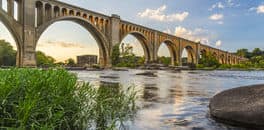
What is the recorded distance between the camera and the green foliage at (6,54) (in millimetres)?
81438

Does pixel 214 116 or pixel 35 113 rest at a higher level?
pixel 35 113

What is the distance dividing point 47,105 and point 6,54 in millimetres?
86811

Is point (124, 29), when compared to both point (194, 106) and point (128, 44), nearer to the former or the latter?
point (128, 44)

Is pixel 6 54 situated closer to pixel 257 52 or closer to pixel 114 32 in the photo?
pixel 114 32

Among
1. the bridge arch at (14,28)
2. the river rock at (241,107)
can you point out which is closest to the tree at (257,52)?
the bridge arch at (14,28)

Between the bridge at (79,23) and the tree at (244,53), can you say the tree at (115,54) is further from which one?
the tree at (244,53)

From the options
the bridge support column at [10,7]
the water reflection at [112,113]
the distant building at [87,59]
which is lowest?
the water reflection at [112,113]

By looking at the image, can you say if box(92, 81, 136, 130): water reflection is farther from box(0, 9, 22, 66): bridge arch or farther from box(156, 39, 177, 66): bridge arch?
box(156, 39, 177, 66): bridge arch

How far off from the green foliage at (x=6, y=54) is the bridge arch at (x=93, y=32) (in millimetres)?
27883

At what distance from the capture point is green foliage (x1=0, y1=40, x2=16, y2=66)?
8144 centimetres

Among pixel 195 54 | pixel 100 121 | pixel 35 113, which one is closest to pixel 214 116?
pixel 100 121

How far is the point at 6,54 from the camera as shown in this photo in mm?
83188

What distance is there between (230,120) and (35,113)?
462 cm

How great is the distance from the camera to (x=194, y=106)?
9023 mm
